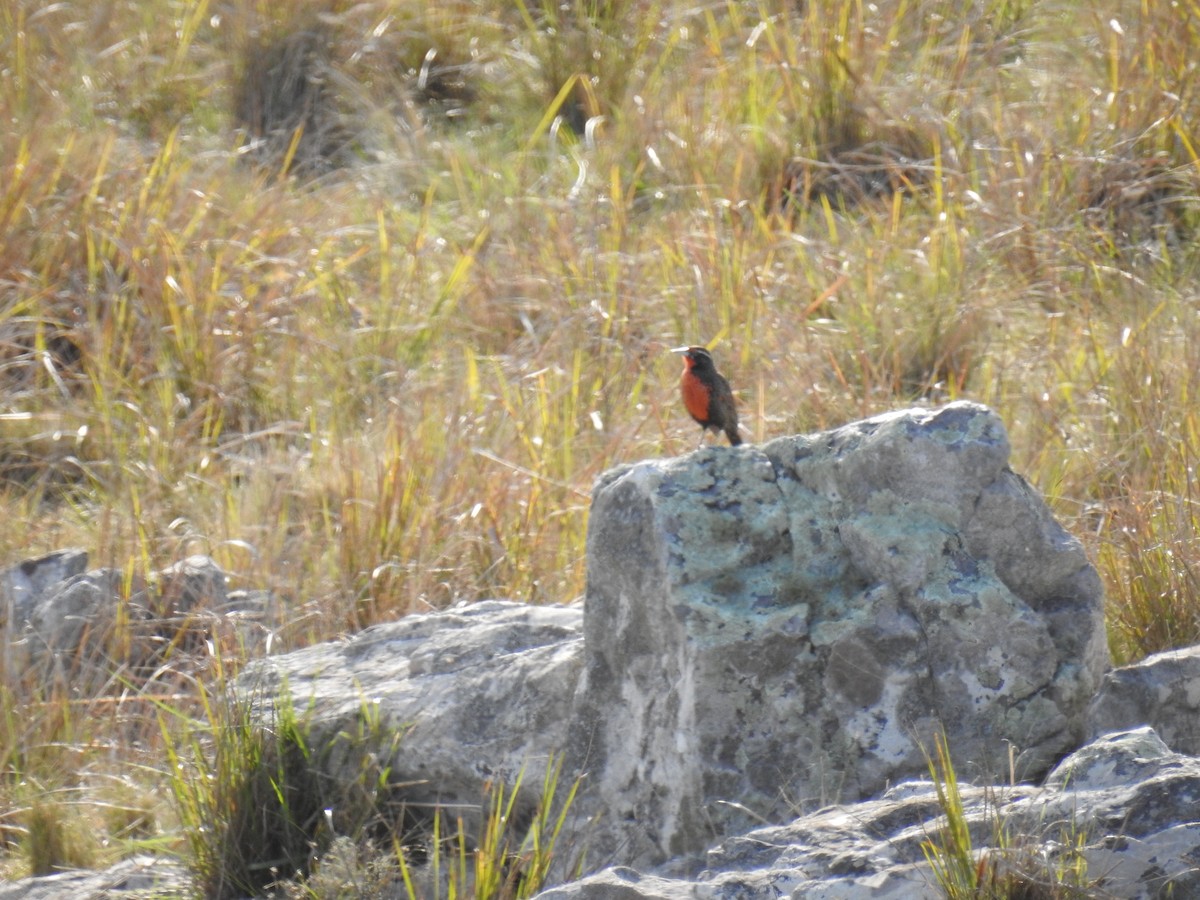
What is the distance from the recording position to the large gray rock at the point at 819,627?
2701 millimetres

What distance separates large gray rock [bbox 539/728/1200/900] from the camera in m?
1.98

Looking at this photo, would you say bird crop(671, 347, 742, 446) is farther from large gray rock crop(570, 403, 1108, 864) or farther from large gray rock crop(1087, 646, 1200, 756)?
large gray rock crop(1087, 646, 1200, 756)

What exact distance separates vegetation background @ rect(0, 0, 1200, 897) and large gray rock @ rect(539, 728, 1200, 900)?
127 centimetres

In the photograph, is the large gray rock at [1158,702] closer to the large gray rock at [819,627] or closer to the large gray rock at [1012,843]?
the large gray rock at [819,627]

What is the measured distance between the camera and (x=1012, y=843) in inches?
79.0

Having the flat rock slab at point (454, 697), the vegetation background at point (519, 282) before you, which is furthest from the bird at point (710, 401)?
the flat rock slab at point (454, 697)

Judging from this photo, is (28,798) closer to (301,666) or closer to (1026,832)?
(301,666)

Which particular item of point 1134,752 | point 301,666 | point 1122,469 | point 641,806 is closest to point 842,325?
point 1122,469

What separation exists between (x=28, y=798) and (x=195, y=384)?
2701 mm

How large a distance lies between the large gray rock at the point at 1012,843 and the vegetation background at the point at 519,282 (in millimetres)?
1272

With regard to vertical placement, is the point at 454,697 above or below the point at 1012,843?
below

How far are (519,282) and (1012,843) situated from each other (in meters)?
4.70

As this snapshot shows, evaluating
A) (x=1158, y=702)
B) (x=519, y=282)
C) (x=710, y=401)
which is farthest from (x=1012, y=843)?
(x=519, y=282)

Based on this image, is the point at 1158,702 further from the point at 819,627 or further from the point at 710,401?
the point at 710,401
